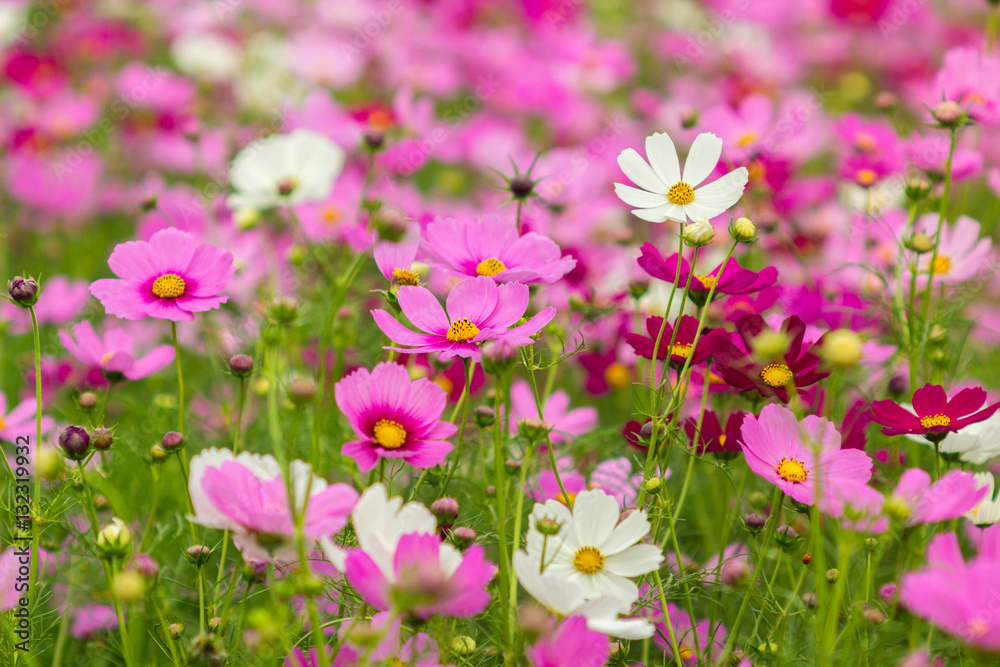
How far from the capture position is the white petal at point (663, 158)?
2.87 feet

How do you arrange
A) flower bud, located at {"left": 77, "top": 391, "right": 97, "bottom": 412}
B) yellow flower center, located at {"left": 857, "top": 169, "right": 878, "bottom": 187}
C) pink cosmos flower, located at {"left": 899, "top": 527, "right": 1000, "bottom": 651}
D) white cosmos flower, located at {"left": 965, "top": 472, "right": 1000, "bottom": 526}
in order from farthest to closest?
yellow flower center, located at {"left": 857, "top": 169, "right": 878, "bottom": 187} → flower bud, located at {"left": 77, "top": 391, "right": 97, "bottom": 412} → white cosmos flower, located at {"left": 965, "top": 472, "right": 1000, "bottom": 526} → pink cosmos flower, located at {"left": 899, "top": 527, "right": 1000, "bottom": 651}

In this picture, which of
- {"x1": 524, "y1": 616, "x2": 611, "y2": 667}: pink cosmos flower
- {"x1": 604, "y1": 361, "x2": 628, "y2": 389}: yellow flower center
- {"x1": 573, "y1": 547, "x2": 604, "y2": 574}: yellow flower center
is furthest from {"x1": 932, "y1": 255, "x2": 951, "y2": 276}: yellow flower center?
{"x1": 524, "y1": 616, "x2": 611, "y2": 667}: pink cosmos flower

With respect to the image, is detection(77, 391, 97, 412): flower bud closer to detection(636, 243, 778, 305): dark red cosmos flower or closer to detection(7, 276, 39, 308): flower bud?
detection(7, 276, 39, 308): flower bud

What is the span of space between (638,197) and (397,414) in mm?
332

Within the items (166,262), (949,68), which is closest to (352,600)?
(166,262)

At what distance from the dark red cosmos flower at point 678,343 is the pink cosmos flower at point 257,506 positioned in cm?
34

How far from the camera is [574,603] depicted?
24.5 inches

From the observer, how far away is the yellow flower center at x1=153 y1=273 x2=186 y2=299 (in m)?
0.83

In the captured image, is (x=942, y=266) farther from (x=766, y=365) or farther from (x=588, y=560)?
(x=588, y=560)

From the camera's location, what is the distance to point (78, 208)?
2033 mm

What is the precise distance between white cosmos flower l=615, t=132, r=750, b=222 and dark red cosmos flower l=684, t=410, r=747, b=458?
0.21 meters

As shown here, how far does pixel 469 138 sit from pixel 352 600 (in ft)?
5.07

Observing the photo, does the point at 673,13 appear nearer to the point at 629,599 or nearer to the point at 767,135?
the point at 767,135

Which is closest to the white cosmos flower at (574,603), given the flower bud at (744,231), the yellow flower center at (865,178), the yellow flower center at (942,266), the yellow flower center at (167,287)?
the flower bud at (744,231)
